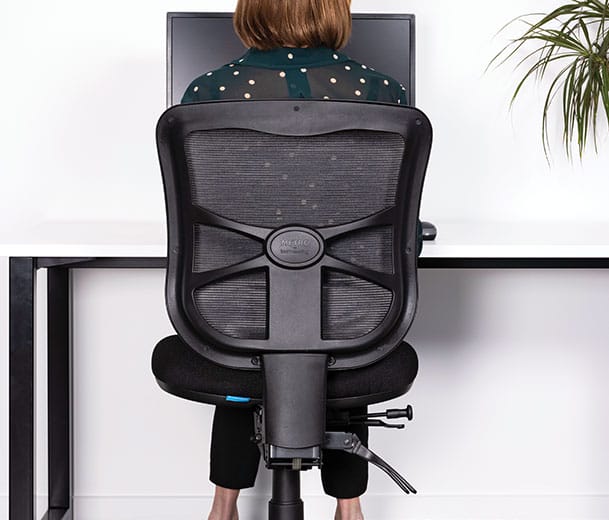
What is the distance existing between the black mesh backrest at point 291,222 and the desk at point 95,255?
316 millimetres

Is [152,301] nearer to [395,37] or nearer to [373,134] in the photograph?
[395,37]

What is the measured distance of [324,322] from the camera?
1.67 m

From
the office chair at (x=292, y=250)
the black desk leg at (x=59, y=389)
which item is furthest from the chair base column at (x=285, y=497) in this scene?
the black desk leg at (x=59, y=389)

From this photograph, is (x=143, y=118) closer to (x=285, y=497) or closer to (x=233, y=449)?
(x=233, y=449)

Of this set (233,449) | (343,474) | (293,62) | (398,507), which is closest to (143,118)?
(293,62)

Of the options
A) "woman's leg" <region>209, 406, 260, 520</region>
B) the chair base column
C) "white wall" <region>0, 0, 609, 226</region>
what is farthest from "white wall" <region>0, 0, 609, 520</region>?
the chair base column

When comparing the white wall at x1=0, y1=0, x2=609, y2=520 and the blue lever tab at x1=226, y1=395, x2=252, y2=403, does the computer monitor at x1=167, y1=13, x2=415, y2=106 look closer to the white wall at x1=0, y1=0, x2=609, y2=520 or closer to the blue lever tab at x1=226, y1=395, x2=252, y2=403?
the white wall at x1=0, y1=0, x2=609, y2=520

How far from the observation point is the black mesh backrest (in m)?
1.59

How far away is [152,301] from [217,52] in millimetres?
734

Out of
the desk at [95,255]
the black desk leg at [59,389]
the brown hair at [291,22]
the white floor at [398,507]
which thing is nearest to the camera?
the brown hair at [291,22]

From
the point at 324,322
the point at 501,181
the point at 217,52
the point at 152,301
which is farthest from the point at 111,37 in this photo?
the point at 324,322

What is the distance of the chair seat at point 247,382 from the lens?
68.1 inches

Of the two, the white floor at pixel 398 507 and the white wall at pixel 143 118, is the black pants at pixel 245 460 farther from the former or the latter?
the white wall at pixel 143 118

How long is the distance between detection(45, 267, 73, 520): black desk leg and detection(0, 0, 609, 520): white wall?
0.26ft
